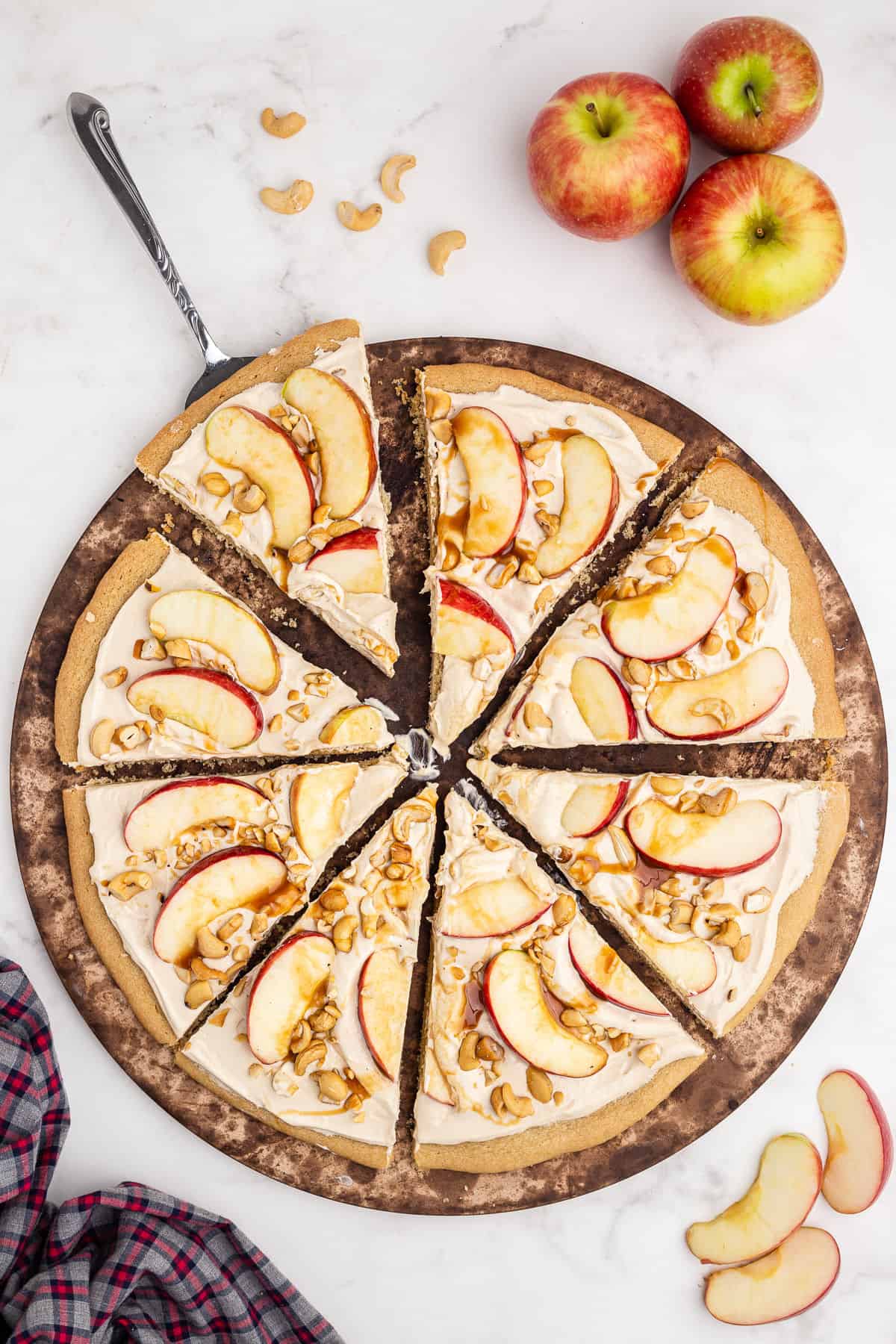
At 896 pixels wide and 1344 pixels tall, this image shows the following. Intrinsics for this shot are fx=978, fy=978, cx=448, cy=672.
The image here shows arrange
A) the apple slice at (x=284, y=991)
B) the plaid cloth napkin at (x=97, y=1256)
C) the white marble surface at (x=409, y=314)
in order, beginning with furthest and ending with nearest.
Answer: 1. the white marble surface at (x=409, y=314)
2. the apple slice at (x=284, y=991)
3. the plaid cloth napkin at (x=97, y=1256)

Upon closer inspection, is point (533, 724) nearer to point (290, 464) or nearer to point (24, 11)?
point (290, 464)

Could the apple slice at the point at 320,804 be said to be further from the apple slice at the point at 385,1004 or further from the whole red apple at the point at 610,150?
the whole red apple at the point at 610,150

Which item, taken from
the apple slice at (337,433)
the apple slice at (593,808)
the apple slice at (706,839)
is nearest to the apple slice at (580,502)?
the apple slice at (337,433)

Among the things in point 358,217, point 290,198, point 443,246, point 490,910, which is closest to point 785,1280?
point 490,910

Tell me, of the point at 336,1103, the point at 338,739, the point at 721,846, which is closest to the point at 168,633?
the point at 338,739

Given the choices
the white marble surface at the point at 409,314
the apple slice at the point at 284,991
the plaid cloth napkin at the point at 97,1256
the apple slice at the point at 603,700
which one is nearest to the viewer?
the plaid cloth napkin at the point at 97,1256

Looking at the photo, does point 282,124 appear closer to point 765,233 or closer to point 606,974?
point 765,233
